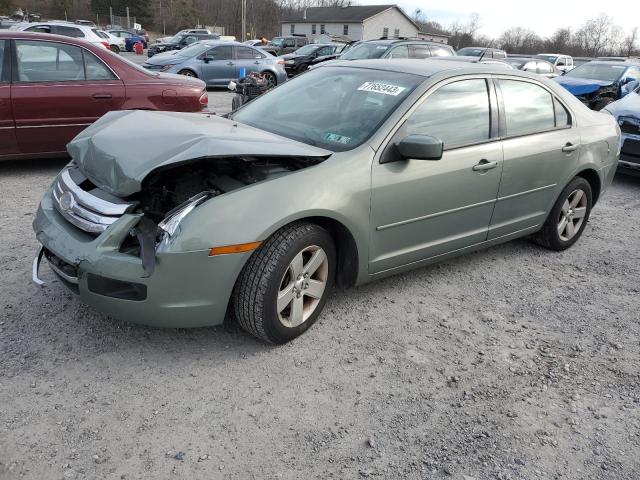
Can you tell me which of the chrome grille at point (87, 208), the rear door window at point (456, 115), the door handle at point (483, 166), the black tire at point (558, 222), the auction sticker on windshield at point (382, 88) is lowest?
the black tire at point (558, 222)

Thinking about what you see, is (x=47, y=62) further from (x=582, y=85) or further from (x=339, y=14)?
(x=339, y=14)

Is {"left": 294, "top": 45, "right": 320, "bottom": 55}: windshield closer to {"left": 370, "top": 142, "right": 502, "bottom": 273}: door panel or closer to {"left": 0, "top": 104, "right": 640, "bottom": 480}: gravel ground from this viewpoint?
{"left": 370, "top": 142, "right": 502, "bottom": 273}: door panel

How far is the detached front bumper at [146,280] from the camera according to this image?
2639 millimetres

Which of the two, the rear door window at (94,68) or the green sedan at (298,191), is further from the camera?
the rear door window at (94,68)

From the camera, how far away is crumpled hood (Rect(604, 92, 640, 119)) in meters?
7.55

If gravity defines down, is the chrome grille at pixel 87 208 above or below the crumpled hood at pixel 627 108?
below

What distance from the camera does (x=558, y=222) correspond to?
Result: 4.74m

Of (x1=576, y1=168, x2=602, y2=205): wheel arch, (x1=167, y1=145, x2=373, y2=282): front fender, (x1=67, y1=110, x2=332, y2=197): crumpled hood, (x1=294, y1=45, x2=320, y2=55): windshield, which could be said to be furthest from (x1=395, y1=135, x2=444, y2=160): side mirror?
(x1=294, y1=45, x2=320, y2=55): windshield

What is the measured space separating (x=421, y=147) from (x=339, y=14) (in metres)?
72.4

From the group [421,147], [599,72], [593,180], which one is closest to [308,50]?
[599,72]

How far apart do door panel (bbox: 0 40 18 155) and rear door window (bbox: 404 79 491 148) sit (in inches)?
172

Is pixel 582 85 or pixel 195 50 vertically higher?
pixel 195 50

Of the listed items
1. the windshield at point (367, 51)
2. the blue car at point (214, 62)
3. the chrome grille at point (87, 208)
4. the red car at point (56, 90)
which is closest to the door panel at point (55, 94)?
the red car at point (56, 90)

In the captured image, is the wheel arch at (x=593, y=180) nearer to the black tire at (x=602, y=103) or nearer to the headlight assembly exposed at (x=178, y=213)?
the headlight assembly exposed at (x=178, y=213)
